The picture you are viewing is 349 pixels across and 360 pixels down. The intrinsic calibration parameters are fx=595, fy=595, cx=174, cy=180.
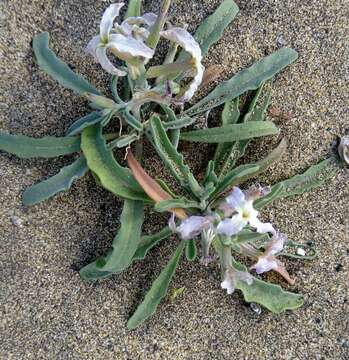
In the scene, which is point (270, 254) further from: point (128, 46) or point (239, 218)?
point (128, 46)

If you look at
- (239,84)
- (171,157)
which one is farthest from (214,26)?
(171,157)

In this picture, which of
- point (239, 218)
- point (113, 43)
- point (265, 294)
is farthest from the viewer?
A: point (265, 294)

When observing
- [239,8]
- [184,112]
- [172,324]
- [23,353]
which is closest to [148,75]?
[184,112]

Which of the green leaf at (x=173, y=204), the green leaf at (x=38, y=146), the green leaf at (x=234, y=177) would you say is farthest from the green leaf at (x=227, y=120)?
the green leaf at (x=38, y=146)

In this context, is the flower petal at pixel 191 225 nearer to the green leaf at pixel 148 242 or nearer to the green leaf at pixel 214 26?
the green leaf at pixel 148 242

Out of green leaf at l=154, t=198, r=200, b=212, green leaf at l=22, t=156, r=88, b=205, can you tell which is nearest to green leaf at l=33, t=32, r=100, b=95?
green leaf at l=22, t=156, r=88, b=205

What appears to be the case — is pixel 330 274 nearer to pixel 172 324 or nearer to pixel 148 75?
pixel 172 324

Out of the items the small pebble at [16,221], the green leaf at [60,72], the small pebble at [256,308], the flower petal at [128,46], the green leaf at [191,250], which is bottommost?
the small pebble at [256,308]
